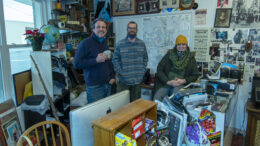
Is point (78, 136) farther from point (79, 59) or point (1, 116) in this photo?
point (1, 116)

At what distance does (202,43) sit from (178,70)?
0.82m

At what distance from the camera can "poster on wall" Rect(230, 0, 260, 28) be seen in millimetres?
2463

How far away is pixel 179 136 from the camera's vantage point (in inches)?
48.8

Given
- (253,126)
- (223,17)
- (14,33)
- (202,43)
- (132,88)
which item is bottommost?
(253,126)

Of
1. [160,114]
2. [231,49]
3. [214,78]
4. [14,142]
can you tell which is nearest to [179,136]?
[160,114]

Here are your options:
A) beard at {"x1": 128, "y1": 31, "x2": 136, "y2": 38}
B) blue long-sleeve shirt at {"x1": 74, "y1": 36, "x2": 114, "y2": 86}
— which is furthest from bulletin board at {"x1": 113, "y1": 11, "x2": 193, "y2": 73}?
blue long-sleeve shirt at {"x1": 74, "y1": 36, "x2": 114, "y2": 86}

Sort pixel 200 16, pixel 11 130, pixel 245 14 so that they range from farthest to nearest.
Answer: pixel 200 16
pixel 245 14
pixel 11 130

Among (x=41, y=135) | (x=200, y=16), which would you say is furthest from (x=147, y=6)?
(x=41, y=135)

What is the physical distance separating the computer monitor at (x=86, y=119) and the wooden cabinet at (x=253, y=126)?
1.81 meters

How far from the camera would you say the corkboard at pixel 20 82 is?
2282 mm

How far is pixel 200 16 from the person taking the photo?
2814 millimetres

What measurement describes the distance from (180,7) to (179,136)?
7.52ft

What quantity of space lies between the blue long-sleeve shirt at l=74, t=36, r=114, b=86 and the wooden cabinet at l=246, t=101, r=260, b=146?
1680 mm

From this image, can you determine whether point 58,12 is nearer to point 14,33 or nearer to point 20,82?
point 14,33
